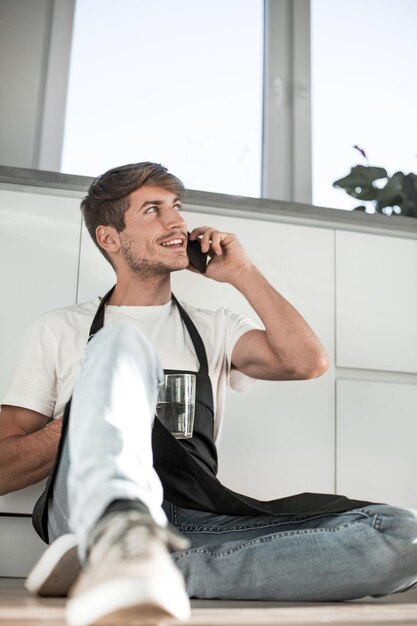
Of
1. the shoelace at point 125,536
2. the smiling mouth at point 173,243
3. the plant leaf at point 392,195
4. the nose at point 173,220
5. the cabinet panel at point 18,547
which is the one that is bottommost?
the cabinet panel at point 18,547

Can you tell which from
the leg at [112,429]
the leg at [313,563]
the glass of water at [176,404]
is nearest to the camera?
the leg at [112,429]

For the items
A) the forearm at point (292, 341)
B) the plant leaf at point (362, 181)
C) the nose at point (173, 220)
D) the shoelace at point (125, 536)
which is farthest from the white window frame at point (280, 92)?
the shoelace at point (125, 536)

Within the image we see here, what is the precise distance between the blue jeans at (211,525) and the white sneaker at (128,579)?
6 centimetres

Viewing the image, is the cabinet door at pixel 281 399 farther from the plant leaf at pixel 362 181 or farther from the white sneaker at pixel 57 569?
the white sneaker at pixel 57 569

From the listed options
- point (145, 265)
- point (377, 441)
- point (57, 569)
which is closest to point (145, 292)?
point (145, 265)

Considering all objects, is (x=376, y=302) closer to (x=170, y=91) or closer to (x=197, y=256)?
(x=197, y=256)

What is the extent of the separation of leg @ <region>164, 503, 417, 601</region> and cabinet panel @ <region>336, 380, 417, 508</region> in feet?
2.19

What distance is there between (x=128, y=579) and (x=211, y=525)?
2.58ft

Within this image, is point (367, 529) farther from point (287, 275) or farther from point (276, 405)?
point (287, 275)

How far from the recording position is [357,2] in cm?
297

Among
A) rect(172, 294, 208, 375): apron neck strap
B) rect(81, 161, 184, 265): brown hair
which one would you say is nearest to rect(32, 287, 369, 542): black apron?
rect(172, 294, 208, 375): apron neck strap

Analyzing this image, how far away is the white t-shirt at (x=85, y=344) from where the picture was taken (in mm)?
1696

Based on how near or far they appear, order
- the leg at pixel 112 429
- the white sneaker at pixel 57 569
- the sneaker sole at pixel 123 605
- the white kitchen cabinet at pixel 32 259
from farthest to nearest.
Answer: the white kitchen cabinet at pixel 32 259 → the white sneaker at pixel 57 569 → the leg at pixel 112 429 → the sneaker sole at pixel 123 605

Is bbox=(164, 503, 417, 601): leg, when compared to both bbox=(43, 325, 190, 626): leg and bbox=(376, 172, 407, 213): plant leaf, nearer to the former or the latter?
bbox=(43, 325, 190, 626): leg
